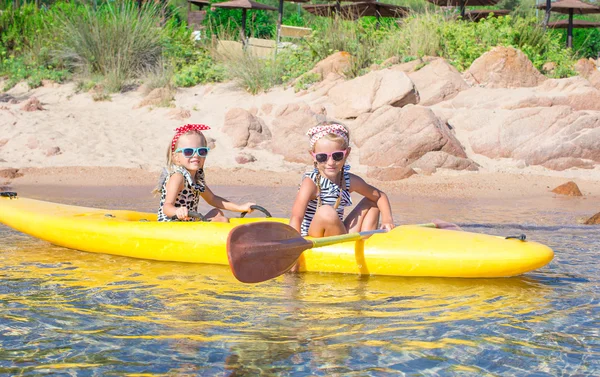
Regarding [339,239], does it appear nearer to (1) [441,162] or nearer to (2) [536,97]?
(1) [441,162]

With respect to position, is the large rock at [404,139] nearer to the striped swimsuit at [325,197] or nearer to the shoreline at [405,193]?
the shoreline at [405,193]

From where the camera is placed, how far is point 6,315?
3.60 m

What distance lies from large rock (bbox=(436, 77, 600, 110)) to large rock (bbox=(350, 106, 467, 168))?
Answer: 0.99 metres

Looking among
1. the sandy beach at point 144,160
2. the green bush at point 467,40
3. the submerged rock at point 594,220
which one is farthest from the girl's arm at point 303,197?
the green bush at point 467,40

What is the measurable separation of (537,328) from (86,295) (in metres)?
2.23

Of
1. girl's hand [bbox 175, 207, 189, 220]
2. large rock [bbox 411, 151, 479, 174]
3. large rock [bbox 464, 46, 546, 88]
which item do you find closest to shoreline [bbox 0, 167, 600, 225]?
large rock [bbox 411, 151, 479, 174]

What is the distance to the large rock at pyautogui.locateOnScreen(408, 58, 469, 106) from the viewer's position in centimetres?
1102

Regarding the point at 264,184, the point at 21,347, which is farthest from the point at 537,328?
the point at 264,184

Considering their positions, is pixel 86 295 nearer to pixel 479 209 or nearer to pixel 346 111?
pixel 479 209

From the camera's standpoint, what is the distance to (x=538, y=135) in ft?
32.6

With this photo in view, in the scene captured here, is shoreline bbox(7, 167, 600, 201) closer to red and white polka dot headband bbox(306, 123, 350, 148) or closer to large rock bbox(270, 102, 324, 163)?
large rock bbox(270, 102, 324, 163)

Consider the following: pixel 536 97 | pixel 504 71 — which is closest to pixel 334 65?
pixel 504 71

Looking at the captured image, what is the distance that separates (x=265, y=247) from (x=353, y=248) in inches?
27.2

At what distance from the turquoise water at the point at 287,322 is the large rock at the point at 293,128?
5150 millimetres
